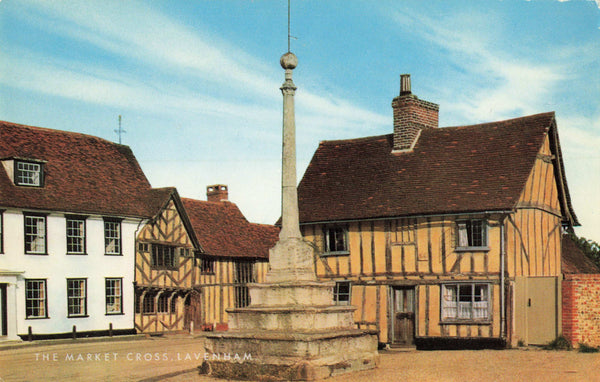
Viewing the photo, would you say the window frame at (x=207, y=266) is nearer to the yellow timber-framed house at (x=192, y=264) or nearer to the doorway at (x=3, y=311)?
the yellow timber-framed house at (x=192, y=264)

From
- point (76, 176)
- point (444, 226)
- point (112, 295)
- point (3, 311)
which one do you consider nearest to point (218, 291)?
point (112, 295)

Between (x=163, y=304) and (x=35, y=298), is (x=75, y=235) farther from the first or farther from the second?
(x=163, y=304)

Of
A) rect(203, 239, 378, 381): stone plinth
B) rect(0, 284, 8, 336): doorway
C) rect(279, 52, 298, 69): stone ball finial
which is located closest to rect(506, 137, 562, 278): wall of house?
rect(203, 239, 378, 381): stone plinth

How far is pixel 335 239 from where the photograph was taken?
26.7 m

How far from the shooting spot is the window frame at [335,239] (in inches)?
1037

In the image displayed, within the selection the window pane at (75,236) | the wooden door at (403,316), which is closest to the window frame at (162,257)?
Answer: the window pane at (75,236)

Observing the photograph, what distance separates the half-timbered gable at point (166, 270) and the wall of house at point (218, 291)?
53 cm

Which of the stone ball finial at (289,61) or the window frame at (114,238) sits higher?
the stone ball finial at (289,61)

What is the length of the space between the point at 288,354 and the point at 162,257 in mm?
18915

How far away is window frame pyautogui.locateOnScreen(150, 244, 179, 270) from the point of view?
3253cm

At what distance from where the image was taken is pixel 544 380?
14406 mm

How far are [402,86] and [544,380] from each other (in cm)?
1473

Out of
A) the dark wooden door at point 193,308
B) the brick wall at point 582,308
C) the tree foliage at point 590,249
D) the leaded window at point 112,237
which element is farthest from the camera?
the tree foliage at point 590,249

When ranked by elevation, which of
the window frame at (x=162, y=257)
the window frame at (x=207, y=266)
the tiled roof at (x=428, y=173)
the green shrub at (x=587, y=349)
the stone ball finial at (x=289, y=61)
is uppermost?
the stone ball finial at (x=289, y=61)
